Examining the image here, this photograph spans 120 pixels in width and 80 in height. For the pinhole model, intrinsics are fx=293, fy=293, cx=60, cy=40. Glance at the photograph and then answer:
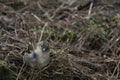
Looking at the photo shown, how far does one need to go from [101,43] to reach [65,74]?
0.70 metres

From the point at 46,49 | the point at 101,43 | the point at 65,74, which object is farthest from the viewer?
the point at 101,43

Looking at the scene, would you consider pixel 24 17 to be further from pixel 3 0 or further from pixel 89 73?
pixel 89 73

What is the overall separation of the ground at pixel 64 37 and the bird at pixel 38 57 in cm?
6

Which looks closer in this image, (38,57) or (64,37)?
(38,57)

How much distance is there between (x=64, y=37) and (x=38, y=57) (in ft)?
2.58

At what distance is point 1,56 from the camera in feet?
7.27

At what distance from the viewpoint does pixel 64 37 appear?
2777mm

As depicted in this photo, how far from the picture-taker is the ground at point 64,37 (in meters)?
2.18

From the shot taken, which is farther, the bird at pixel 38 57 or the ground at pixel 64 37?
the ground at pixel 64 37

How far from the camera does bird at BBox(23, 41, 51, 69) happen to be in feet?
6.66

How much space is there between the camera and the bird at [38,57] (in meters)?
2.03

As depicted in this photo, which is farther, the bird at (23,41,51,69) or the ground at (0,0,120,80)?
the ground at (0,0,120,80)

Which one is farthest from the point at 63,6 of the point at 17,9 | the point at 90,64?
the point at 90,64

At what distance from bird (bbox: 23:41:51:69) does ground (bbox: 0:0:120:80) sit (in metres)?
0.06
